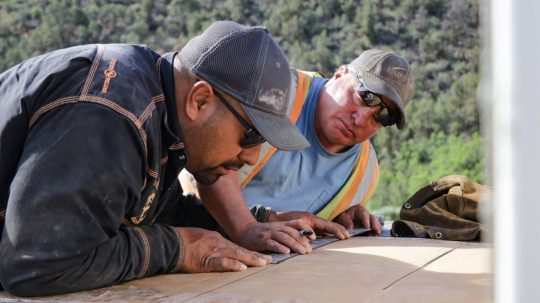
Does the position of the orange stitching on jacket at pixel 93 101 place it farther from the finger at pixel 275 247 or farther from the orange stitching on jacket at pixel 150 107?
the finger at pixel 275 247

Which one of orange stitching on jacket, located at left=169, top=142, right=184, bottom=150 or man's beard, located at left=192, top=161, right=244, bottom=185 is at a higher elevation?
orange stitching on jacket, located at left=169, top=142, right=184, bottom=150

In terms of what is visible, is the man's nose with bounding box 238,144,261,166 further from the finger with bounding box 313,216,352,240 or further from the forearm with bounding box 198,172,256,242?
the finger with bounding box 313,216,352,240

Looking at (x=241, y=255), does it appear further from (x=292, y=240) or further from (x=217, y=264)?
(x=292, y=240)

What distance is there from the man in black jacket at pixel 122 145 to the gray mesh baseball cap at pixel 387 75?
1.32 m

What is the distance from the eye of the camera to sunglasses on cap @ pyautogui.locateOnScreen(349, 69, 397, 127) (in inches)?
148

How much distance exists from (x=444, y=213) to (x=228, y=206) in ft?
3.28

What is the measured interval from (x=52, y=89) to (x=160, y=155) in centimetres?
35

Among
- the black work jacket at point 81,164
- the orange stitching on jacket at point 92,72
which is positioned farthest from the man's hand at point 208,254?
the orange stitching on jacket at point 92,72

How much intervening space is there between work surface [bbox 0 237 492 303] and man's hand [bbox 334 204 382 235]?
0.59m

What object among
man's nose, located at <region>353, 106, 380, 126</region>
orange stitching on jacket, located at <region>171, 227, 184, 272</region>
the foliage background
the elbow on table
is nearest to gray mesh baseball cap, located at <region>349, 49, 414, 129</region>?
man's nose, located at <region>353, 106, 380, 126</region>

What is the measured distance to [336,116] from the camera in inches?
150

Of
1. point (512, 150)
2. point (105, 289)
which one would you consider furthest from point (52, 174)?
point (512, 150)

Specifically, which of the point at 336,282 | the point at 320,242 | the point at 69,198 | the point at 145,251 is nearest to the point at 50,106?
the point at 69,198

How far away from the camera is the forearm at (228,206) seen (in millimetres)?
2988
